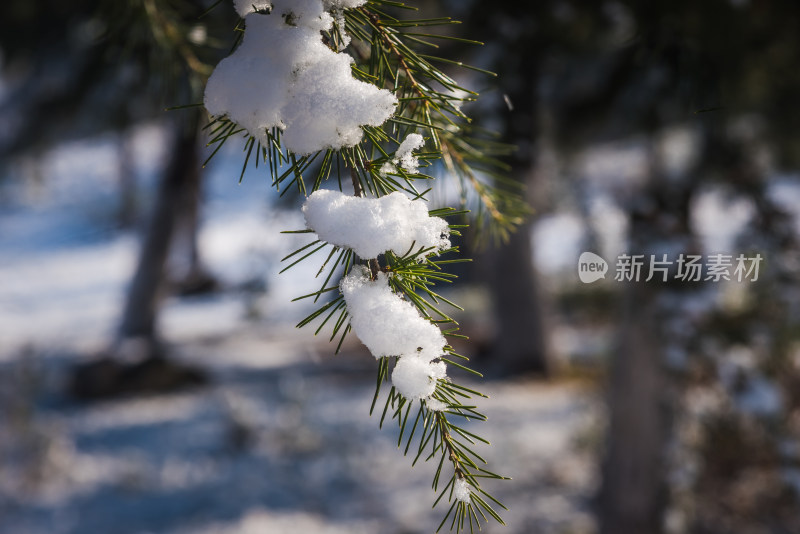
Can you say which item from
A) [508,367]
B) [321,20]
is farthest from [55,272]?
[321,20]

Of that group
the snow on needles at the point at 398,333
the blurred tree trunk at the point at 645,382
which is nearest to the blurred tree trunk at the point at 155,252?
the blurred tree trunk at the point at 645,382

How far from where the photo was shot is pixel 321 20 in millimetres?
520

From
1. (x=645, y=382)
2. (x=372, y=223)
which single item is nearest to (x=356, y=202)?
(x=372, y=223)

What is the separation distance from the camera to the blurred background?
2.13 meters

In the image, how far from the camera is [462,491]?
1.62 feet

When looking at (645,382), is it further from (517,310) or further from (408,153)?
(517,310)

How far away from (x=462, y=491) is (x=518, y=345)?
5.75 m

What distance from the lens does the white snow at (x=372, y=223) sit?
47cm

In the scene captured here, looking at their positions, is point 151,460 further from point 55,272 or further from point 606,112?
point 55,272

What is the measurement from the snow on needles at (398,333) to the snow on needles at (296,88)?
0.13 m

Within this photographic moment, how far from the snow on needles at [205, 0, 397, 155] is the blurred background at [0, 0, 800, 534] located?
17 cm

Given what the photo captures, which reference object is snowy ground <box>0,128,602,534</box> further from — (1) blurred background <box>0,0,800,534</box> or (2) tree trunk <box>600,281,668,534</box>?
(2) tree trunk <box>600,281,668,534</box>
